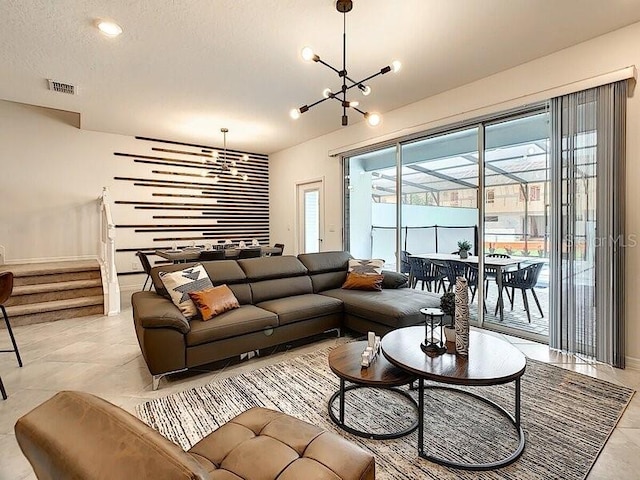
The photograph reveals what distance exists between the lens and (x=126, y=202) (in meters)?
6.39

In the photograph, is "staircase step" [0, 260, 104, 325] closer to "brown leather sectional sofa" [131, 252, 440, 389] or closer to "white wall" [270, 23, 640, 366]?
"brown leather sectional sofa" [131, 252, 440, 389]

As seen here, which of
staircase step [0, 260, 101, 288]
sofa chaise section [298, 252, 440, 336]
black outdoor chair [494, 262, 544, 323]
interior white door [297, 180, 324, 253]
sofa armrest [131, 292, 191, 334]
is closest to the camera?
sofa armrest [131, 292, 191, 334]

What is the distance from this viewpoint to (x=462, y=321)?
7.23 ft

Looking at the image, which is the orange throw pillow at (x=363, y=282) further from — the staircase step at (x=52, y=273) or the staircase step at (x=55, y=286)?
the staircase step at (x=52, y=273)

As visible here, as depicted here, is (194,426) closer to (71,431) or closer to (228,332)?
(228,332)

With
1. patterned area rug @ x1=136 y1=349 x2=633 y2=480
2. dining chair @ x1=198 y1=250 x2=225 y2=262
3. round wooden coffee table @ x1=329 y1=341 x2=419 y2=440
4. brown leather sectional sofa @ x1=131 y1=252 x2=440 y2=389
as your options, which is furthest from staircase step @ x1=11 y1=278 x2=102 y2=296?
round wooden coffee table @ x1=329 y1=341 x2=419 y2=440

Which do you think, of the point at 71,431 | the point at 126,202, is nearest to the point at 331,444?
the point at 71,431

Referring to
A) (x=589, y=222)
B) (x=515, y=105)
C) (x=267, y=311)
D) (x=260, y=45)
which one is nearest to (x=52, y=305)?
(x=267, y=311)

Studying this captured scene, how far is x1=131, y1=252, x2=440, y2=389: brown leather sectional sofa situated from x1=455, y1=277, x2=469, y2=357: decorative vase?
1.10m

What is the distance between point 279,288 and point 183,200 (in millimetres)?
4093

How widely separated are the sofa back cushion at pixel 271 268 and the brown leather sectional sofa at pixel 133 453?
260 cm

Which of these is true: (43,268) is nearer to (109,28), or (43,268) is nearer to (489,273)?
(109,28)

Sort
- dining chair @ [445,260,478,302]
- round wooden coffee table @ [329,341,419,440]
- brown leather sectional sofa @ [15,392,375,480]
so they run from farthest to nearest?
dining chair @ [445,260,478,302] → round wooden coffee table @ [329,341,419,440] → brown leather sectional sofa @ [15,392,375,480]

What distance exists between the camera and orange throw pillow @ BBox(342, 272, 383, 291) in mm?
4152
